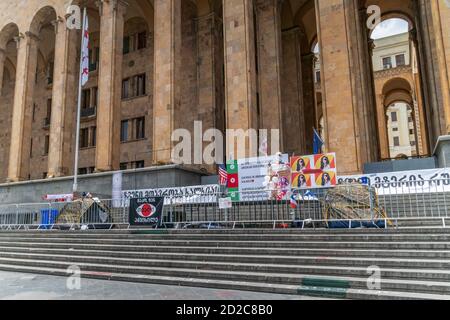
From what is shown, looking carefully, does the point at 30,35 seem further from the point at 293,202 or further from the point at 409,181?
the point at 409,181

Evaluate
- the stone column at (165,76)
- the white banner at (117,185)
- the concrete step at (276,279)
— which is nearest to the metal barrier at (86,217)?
the white banner at (117,185)

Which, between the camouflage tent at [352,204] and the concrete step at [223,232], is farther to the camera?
the camouflage tent at [352,204]

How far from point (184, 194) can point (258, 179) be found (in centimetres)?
378

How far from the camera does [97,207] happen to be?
54.9ft

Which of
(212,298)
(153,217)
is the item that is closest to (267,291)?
(212,298)

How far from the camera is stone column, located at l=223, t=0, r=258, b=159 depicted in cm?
2059

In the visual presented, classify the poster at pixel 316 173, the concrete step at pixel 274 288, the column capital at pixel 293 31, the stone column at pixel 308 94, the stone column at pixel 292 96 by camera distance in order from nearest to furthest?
the concrete step at pixel 274 288 < the poster at pixel 316 173 < the stone column at pixel 292 96 < the column capital at pixel 293 31 < the stone column at pixel 308 94

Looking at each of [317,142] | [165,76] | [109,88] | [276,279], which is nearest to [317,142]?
[317,142]

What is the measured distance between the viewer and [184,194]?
55.7 feet

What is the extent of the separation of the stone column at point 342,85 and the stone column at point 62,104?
1791 cm

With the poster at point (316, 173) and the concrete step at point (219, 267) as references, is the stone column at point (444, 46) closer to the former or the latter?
the poster at point (316, 173)

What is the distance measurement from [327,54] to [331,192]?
30.6ft

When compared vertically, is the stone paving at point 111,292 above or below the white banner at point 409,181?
below

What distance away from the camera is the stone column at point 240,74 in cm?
2059
